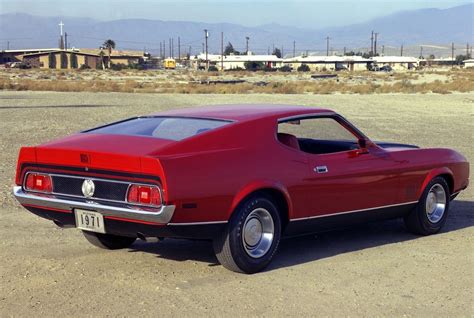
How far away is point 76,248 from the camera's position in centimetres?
721

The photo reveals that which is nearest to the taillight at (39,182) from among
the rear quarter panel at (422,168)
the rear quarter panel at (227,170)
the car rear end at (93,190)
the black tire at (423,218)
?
the car rear end at (93,190)

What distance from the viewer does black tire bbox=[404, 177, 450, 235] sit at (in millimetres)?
8023

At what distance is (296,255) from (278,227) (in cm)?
72

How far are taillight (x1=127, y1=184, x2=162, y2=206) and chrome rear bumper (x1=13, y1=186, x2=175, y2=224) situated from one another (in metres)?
0.07

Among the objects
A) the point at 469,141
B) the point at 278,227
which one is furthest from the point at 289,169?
the point at 469,141

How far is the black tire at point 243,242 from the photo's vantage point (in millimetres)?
6094

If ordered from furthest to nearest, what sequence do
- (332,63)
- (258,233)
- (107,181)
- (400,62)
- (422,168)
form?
(400,62), (332,63), (422,168), (258,233), (107,181)

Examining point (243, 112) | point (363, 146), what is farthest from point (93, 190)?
point (363, 146)

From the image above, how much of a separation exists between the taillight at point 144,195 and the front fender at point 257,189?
0.67 meters

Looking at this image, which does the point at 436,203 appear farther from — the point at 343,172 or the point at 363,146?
the point at 343,172

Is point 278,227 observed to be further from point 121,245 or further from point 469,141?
point 469,141

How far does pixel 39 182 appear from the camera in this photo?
20.7 ft

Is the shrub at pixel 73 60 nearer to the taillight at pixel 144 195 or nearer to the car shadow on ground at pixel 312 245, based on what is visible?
the car shadow on ground at pixel 312 245

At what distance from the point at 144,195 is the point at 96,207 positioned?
45 centimetres
